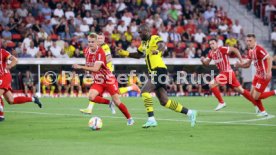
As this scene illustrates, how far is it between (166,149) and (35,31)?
21.4 m

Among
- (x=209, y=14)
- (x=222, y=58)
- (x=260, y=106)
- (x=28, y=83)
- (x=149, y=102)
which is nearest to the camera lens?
(x=149, y=102)

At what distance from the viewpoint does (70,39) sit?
31.8 metres

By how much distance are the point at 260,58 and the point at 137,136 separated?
6.48 meters

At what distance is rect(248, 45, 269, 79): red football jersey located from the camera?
18156 millimetres

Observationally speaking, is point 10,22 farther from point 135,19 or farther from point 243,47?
point 243,47

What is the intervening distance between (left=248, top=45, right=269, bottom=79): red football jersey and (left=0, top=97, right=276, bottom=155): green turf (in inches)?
49.6

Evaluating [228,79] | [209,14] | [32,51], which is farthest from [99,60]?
[209,14]

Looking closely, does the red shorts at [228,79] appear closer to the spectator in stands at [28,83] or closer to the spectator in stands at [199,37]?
the spectator in stands at [28,83]

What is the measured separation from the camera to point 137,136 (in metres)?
13.0

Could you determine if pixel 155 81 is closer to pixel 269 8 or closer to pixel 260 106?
pixel 260 106

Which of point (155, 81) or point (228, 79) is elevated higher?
point (155, 81)

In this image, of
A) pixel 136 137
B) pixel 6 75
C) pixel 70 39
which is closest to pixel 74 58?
pixel 70 39

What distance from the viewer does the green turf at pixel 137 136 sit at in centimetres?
1060

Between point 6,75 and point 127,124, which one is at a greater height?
point 6,75
